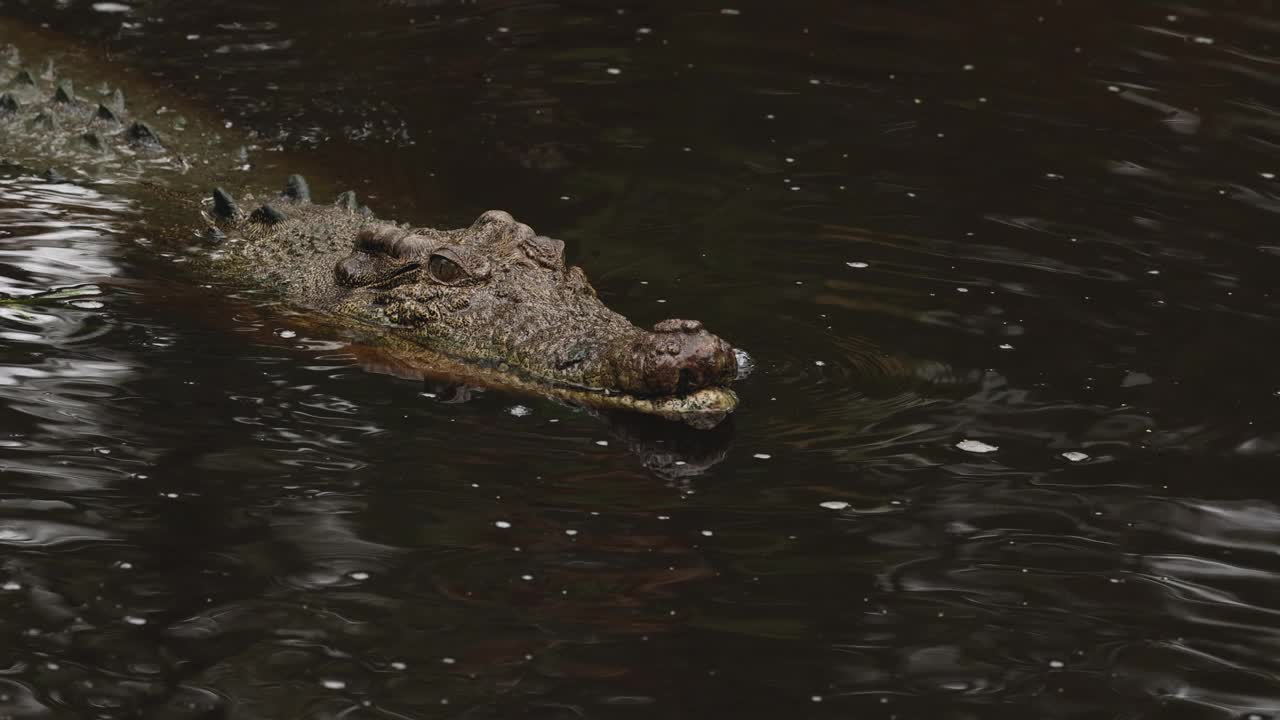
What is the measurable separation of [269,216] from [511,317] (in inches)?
78.9

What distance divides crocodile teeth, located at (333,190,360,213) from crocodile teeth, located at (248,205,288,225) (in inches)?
15.7

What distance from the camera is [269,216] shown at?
812cm

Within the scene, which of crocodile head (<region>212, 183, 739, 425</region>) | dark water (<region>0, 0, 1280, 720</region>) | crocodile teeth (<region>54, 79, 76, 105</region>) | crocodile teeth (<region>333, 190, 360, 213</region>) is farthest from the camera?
crocodile teeth (<region>54, 79, 76, 105</region>)

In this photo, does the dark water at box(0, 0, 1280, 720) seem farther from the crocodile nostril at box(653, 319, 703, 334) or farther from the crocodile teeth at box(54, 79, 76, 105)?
the crocodile teeth at box(54, 79, 76, 105)

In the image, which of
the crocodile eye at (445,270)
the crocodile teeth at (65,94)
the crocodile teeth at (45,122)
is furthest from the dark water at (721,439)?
the crocodile teeth at (65,94)

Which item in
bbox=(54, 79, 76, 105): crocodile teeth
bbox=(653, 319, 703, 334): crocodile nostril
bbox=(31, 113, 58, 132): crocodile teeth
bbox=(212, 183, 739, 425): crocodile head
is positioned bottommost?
bbox=(212, 183, 739, 425): crocodile head

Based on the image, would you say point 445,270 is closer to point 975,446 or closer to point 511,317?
point 511,317

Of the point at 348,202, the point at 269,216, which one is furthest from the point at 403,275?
the point at 348,202

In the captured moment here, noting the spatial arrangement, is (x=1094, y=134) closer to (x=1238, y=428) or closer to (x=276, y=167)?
(x=1238, y=428)

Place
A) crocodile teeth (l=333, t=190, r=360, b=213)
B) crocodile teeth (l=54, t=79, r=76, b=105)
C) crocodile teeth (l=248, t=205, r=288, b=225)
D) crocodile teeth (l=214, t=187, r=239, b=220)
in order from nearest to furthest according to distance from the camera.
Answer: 1. crocodile teeth (l=248, t=205, r=288, b=225)
2. crocodile teeth (l=214, t=187, r=239, b=220)
3. crocodile teeth (l=333, t=190, r=360, b=213)
4. crocodile teeth (l=54, t=79, r=76, b=105)

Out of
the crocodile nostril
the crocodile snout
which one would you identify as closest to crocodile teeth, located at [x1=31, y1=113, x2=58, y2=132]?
the crocodile snout

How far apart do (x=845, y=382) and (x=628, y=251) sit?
6.71 ft

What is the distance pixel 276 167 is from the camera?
9.59m

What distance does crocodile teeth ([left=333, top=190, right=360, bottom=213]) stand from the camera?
844cm
